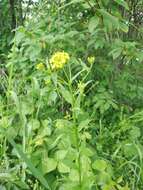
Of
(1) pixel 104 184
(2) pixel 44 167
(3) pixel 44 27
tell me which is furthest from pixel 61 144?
(3) pixel 44 27

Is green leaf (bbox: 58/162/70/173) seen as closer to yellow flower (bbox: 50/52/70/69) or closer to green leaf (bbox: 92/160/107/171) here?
green leaf (bbox: 92/160/107/171)

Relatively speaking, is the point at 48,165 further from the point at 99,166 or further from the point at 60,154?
the point at 99,166

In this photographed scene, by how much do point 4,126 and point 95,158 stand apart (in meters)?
0.38

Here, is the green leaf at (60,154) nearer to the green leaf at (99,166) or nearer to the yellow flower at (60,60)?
the green leaf at (99,166)

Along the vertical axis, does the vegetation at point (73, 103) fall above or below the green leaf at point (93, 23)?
below

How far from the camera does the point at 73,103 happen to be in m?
1.66

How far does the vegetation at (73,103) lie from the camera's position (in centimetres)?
176

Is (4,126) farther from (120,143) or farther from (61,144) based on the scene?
(120,143)

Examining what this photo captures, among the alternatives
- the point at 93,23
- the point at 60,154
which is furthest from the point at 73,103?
the point at 93,23

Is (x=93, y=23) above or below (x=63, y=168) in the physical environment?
above

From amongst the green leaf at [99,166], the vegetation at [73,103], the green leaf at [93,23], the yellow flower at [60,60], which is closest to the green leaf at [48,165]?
the vegetation at [73,103]

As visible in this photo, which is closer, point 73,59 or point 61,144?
point 61,144

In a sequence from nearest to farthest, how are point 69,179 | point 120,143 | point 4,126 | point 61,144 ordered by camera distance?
point 69,179 → point 61,144 → point 4,126 → point 120,143

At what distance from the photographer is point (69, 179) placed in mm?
1688
